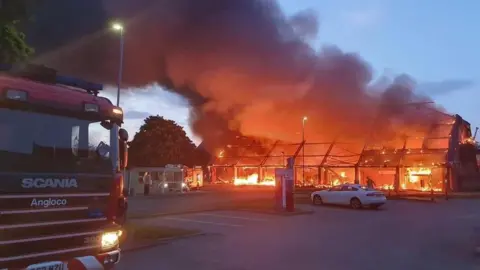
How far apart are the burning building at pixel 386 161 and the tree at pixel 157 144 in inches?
274

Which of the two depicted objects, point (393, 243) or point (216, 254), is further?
point (393, 243)

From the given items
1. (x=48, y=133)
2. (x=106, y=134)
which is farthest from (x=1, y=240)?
(x=106, y=134)

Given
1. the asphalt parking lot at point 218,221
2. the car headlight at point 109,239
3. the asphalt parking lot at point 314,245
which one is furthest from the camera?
the asphalt parking lot at point 218,221

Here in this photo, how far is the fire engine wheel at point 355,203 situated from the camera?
21.5 meters

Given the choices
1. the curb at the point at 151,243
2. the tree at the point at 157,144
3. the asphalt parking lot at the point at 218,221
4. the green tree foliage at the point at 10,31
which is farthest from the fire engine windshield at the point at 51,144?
the tree at the point at 157,144

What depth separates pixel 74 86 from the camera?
5805 mm

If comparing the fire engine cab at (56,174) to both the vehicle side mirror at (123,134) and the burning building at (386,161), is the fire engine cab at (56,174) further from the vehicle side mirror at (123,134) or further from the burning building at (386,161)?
the burning building at (386,161)

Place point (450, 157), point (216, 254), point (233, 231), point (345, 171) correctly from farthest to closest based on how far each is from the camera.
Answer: point (345, 171) < point (450, 157) < point (233, 231) < point (216, 254)

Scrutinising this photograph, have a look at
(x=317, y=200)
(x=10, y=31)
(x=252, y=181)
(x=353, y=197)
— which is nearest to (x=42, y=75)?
(x=10, y=31)

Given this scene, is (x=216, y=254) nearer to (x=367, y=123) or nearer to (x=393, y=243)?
(x=393, y=243)

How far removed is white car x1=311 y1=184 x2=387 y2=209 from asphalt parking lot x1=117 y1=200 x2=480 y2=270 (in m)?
4.62

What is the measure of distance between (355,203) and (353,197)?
0.29 m

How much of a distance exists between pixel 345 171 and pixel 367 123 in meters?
4.88

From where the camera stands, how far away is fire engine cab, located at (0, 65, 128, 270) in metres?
4.27
